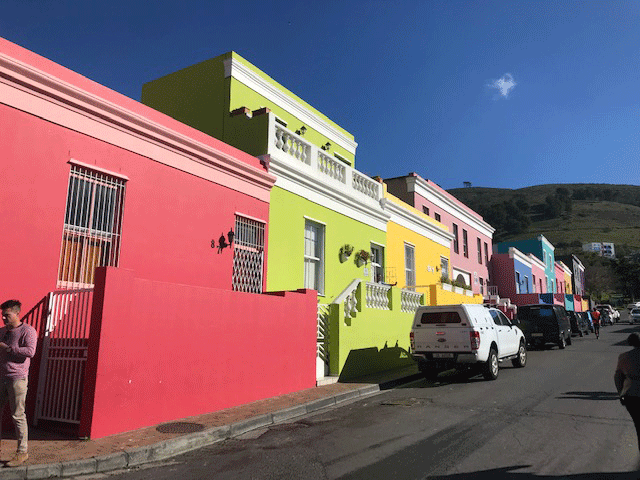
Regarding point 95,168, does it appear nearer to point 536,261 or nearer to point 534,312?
point 534,312

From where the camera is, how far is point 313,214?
13109 mm

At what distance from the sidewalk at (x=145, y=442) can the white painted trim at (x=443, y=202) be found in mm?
17242

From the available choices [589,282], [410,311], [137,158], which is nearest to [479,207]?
[589,282]

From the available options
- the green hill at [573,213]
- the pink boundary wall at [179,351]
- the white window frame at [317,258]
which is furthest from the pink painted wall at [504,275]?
the green hill at [573,213]

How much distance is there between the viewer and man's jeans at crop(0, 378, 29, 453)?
5233 mm

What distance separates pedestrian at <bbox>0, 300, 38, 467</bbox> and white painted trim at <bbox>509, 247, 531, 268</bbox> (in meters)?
36.0

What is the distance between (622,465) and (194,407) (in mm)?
6062

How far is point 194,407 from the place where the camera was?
7.83 metres

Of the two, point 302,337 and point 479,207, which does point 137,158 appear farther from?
point 479,207

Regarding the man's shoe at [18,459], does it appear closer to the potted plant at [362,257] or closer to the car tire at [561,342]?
the potted plant at [362,257]

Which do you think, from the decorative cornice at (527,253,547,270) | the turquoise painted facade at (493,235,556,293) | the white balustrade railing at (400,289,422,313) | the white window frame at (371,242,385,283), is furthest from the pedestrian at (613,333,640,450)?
the decorative cornice at (527,253,547,270)

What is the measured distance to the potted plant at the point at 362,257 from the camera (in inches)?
590

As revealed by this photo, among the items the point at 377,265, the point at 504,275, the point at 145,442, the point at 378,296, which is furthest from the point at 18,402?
the point at 504,275

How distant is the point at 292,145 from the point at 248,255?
3.62 meters
